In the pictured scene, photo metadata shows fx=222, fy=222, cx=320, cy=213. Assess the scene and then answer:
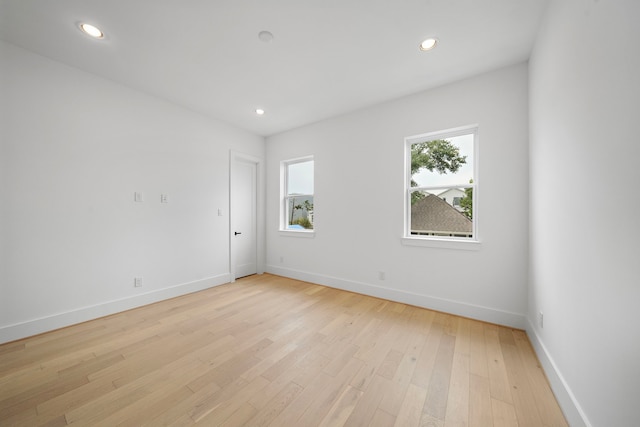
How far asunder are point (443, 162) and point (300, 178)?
8.14 feet

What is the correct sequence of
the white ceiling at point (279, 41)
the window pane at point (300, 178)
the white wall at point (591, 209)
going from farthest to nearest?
the window pane at point (300, 178), the white ceiling at point (279, 41), the white wall at point (591, 209)

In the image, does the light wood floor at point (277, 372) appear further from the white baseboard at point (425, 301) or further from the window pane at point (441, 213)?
the window pane at point (441, 213)

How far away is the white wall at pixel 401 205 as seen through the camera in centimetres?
239

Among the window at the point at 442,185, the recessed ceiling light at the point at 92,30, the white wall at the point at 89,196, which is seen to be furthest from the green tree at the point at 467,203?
the recessed ceiling light at the point at 92,30

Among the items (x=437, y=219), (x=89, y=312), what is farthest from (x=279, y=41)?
(x=89, y=312)

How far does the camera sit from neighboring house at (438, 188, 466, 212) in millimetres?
2771

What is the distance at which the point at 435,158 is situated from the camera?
2.96 m

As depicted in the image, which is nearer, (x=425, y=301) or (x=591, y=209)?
(x=591, y=209)

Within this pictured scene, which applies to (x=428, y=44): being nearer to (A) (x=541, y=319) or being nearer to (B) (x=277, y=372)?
(A) (x=541, y=319)

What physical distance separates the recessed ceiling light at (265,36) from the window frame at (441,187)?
2.01 m

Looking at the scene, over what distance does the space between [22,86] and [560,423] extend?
508cm

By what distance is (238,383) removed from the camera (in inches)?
63.4

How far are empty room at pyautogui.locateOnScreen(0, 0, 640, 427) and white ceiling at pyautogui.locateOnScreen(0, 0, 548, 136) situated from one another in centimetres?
2

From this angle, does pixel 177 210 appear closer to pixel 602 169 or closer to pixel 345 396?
pixel 345 396
